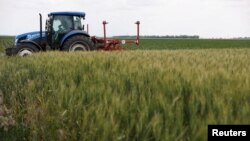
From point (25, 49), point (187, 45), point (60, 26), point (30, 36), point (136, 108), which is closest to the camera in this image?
point (136, 108)

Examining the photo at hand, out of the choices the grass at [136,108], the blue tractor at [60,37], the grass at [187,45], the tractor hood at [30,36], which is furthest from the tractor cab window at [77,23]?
the grass at [187,45]

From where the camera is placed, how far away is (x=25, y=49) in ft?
45.3

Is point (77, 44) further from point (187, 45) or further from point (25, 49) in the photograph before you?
point (187, 45)

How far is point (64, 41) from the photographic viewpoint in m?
13.9

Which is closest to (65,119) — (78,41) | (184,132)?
(184,132)

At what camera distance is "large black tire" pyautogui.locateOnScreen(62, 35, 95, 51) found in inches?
539

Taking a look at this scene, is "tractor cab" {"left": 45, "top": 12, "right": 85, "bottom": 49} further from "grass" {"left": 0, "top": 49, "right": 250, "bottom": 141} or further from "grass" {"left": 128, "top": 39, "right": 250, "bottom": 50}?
"grass" {"left": 128, "top": 39, "right": 250, "bottom": 50}

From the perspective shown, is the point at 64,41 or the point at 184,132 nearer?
the point at 184,132

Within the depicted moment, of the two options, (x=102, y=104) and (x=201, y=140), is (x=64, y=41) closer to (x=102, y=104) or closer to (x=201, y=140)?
(x=102, y=104)

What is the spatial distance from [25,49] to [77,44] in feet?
6.75

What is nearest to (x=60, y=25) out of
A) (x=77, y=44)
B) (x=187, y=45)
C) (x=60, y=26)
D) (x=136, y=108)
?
(x=60, y=26)

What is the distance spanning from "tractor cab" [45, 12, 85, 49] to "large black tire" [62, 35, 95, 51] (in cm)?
41

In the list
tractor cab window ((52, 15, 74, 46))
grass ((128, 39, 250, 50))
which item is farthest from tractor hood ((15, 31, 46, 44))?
grass ((128, 39, 250, 50))

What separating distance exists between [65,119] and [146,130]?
1.09 metres
